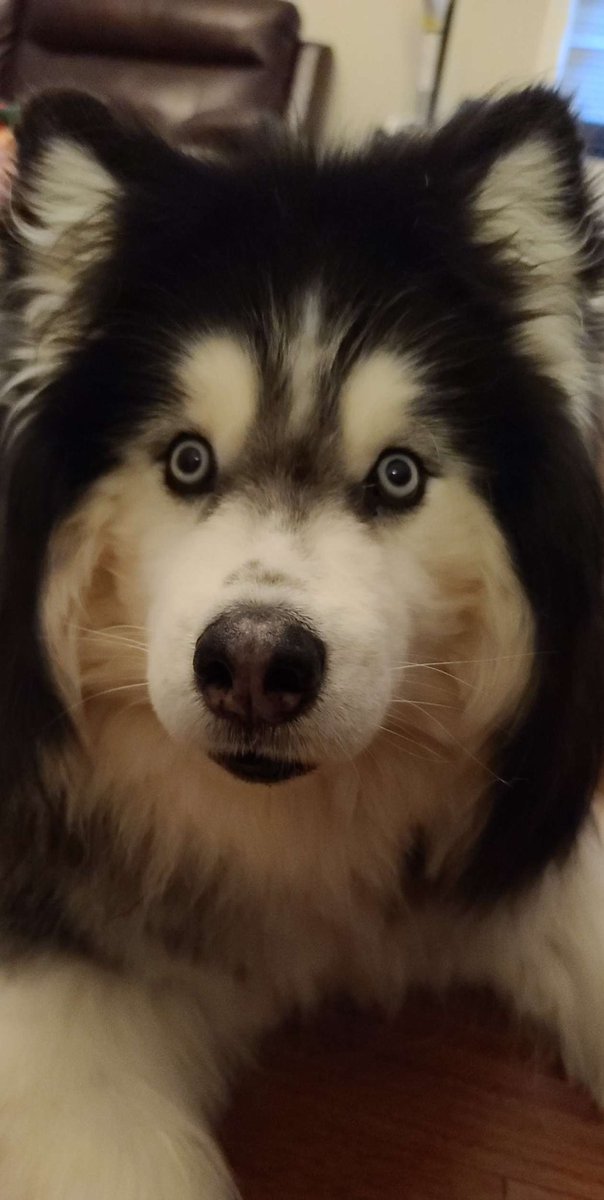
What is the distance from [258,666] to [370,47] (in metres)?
3.63

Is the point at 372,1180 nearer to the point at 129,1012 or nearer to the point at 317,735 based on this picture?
the point at 129,1012

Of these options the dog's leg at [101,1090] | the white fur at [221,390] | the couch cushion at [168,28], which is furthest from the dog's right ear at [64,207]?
the couch cushion at [168,28]

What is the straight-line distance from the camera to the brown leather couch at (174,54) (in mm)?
3430

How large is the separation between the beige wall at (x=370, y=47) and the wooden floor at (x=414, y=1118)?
3.27m


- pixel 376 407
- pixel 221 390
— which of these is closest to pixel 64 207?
pixel 221 390

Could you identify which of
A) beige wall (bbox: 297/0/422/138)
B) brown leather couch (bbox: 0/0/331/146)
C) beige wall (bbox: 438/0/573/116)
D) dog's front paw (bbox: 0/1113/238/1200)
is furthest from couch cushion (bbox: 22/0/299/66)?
dog's front paw (bbox: 0/1113/238/1200)

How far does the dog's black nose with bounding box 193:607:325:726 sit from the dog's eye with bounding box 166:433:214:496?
0.19 m

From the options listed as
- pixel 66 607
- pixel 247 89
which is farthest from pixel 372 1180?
pixel 247 89

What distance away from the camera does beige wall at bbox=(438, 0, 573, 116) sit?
11.0 ft

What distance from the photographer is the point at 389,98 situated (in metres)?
3.71

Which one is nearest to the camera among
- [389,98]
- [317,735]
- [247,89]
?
[317,735]

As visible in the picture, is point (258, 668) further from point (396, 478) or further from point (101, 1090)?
point (101, 1090)

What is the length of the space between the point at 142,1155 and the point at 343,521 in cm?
59

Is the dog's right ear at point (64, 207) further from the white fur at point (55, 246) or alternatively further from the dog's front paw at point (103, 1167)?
the dog's front paw at point (103, 1167)
